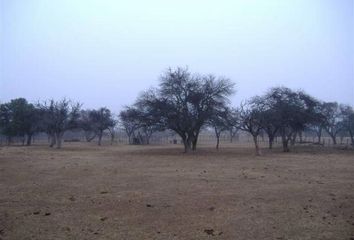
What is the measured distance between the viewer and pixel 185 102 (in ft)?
141

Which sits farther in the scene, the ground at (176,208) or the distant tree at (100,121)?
the distant tree at (100,121)

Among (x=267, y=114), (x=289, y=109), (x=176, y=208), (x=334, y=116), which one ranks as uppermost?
(x=334, y=116)

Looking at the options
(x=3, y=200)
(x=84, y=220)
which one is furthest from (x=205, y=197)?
(x=3, y=200)

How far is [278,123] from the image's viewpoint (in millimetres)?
45188

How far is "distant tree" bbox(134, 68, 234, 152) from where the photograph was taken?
138 ft

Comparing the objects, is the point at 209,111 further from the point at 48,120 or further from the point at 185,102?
the point at 48,120

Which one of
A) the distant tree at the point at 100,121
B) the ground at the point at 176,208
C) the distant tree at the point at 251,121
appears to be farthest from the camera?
the distant tree at the point at 100,121

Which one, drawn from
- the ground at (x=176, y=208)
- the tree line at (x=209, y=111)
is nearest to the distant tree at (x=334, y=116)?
the tree line at (x=209, y=111)

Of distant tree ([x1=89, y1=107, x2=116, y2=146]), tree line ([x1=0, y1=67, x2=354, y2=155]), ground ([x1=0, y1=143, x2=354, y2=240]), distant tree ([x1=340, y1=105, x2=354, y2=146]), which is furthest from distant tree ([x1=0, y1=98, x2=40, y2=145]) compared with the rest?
ground ([x1=0, y1=143, x2=354, y2=240])

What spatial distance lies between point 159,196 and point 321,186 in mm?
6748

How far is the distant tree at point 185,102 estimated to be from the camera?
4212cm

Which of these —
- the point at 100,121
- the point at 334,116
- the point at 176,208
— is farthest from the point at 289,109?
the point at 100,121

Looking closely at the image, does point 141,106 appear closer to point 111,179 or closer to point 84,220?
point 111,179

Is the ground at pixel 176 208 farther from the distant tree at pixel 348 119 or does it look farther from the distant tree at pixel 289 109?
the distant tree at pixel 348 119
